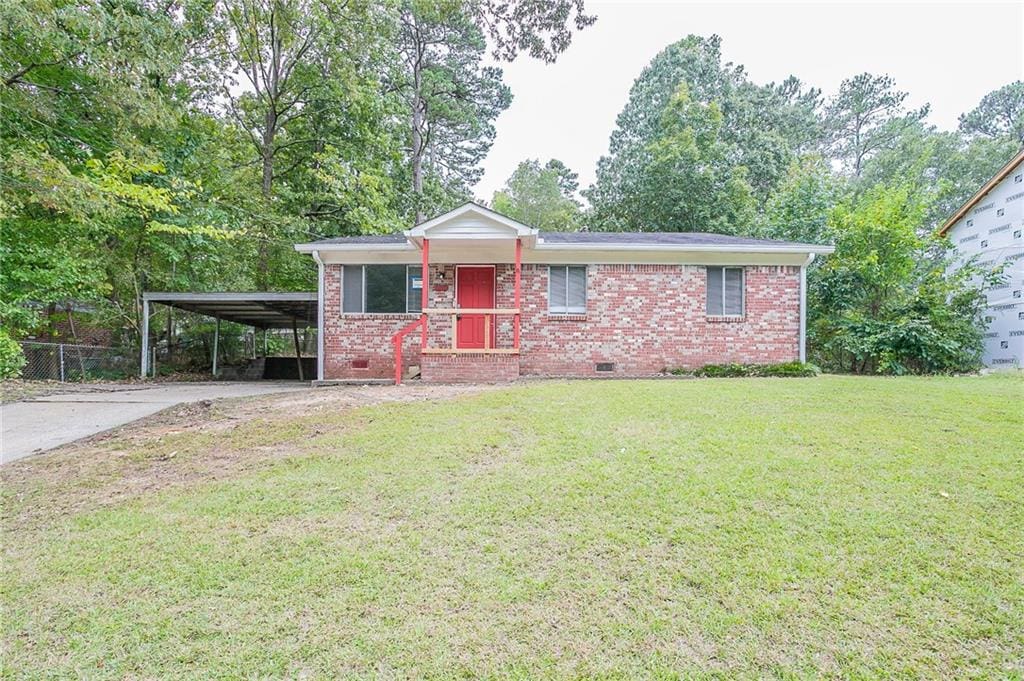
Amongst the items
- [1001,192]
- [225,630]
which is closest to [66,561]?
[225,630]

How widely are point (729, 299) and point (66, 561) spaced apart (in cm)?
1187

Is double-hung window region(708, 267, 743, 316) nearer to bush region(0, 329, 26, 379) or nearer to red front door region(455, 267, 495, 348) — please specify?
red front door region(455, 267, 495, 348)

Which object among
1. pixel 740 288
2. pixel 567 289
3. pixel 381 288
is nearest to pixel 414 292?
pixel 381 288

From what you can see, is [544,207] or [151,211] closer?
[151,211]

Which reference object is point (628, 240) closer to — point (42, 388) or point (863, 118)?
point (42, 388)

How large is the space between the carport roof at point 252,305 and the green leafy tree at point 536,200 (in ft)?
62.1

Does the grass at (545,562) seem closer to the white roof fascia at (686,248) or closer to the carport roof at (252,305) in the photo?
the white roof fascia at (686,248)

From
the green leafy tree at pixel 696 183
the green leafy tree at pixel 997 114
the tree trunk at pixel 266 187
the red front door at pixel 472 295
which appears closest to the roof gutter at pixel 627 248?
the red front door at pixel 472 295

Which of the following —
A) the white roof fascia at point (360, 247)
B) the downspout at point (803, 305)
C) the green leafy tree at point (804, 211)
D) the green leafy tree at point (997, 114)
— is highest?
the green leafy tree at point (997, 114)

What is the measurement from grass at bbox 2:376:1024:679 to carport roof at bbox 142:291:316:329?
7.48 metres

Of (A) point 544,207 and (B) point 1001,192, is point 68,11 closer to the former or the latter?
(B) point 1001,192

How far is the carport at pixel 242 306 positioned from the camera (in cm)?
1149

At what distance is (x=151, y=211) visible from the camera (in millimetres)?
12711

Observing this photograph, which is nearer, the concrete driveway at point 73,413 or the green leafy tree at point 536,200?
the concrete driveway at point 73,413
